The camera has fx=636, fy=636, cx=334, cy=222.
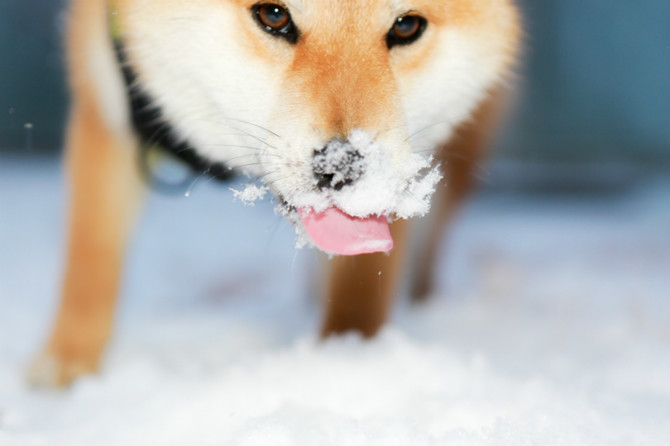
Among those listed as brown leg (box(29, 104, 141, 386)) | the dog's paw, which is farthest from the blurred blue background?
the dog's paw

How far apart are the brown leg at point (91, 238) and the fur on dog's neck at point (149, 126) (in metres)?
0.06

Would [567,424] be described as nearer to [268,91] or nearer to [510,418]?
[510,418]

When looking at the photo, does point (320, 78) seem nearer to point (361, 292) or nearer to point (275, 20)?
point (275, 20)

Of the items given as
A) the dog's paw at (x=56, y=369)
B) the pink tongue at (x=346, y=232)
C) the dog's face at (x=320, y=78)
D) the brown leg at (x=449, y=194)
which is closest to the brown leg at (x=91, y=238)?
the dog's paw at (x=56, y=369)

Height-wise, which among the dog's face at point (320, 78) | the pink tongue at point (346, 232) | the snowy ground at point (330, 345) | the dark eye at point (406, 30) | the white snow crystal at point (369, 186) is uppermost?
the dark eye at point (406, 30)

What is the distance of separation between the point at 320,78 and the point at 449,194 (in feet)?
2.50

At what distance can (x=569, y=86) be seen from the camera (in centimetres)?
180

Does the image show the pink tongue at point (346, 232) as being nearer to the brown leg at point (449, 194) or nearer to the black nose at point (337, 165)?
the black nose at point (337, 165)

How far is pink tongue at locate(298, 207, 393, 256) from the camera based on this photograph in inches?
22.9

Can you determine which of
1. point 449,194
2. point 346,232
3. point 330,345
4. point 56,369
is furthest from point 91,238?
point 449,194

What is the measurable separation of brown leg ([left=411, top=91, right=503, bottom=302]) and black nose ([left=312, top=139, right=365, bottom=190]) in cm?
58

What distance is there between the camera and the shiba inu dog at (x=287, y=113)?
0.60 meters

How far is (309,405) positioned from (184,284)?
2.02 ft

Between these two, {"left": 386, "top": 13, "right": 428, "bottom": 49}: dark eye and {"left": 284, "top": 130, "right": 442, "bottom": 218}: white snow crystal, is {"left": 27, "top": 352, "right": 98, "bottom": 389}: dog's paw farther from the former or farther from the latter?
{"left": 386, "top": 13, "right": 428, "bottom": 49}: dark eye
